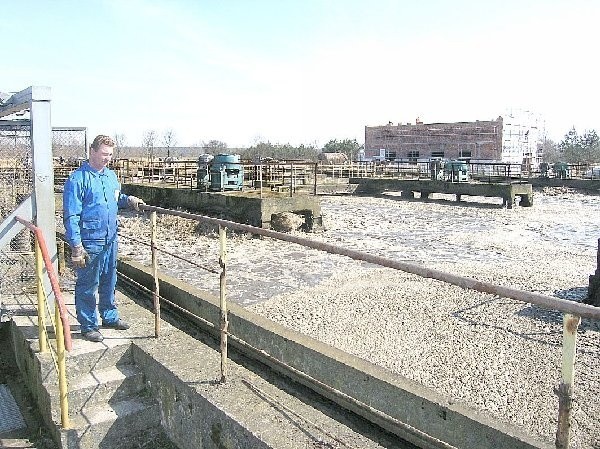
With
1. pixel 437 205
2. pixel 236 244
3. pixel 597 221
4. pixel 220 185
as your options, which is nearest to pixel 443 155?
pixel 437 205

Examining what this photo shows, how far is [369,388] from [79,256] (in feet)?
8.05

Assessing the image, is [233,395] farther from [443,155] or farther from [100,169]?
[443,155]

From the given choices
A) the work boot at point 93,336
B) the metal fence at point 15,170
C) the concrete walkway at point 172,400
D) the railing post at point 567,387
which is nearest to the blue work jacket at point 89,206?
the work boot at point 93,336

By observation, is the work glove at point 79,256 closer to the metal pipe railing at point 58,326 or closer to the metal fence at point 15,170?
the metal pipe railing at point 58,326

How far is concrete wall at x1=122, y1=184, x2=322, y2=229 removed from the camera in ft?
43.5

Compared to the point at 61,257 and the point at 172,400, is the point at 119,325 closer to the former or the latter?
the point at 172,400

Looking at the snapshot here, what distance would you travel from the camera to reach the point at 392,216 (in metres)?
17.7

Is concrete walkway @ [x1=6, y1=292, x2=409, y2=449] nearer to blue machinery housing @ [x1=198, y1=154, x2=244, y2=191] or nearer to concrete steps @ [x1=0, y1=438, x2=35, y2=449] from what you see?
concrete steps @ [x1=0, y1=438, x2=35, y2=449]

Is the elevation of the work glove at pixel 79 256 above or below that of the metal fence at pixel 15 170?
below

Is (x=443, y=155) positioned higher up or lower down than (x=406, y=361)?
higher up

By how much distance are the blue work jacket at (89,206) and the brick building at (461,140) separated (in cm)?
4830

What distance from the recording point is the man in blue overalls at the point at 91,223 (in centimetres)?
392

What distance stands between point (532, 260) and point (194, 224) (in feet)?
25.8

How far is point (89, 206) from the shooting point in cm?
406
